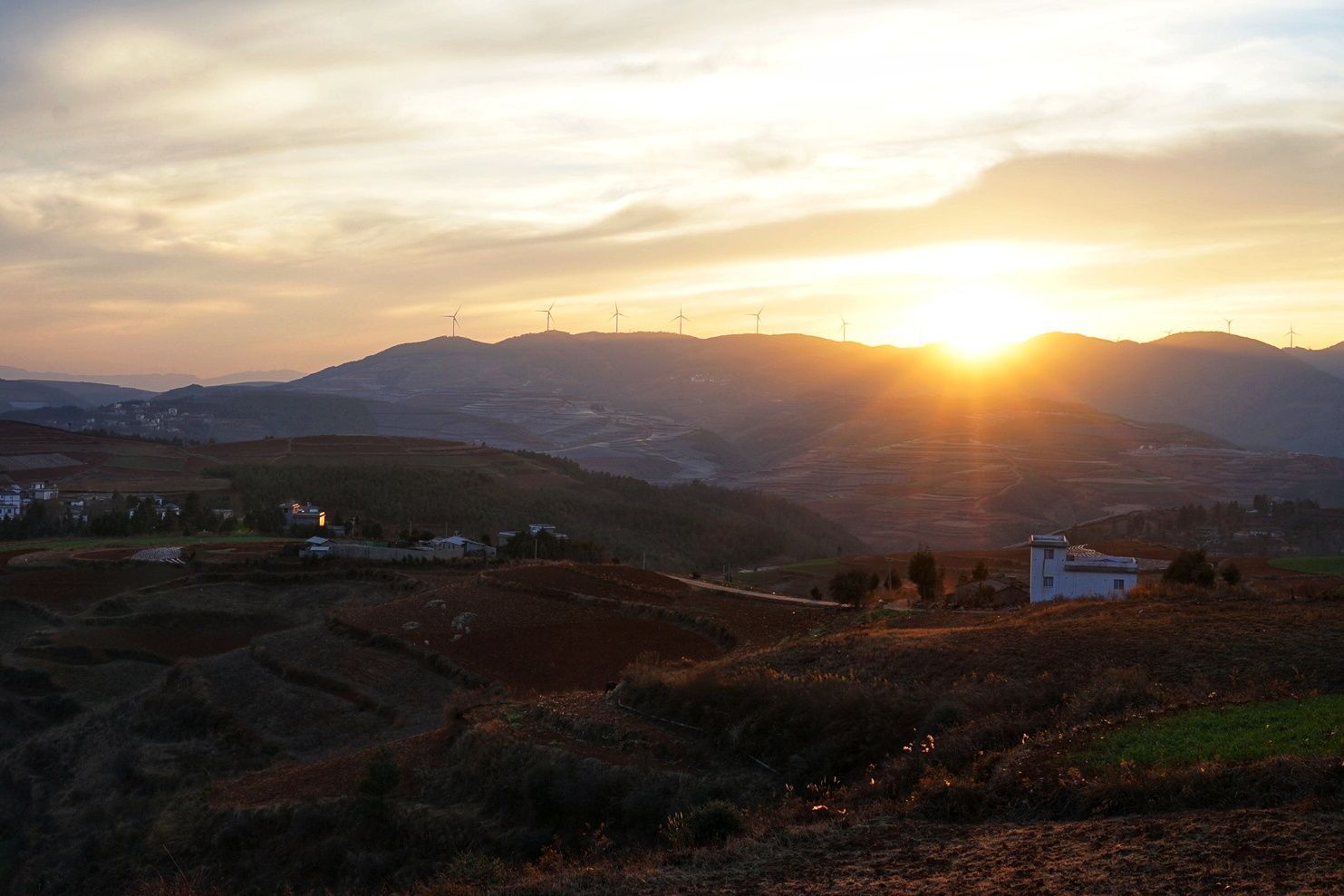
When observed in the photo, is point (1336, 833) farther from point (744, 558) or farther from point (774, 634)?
point (744, 558)

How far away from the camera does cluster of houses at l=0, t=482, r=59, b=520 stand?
257ft

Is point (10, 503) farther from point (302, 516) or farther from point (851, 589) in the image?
point (851, 589)

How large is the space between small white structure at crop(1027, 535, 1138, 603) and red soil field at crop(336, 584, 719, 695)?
1248 cm

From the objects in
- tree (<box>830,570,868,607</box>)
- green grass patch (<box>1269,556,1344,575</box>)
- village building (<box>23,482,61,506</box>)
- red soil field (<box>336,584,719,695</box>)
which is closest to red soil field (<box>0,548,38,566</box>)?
village building (<box>23,482,61,506</box>)

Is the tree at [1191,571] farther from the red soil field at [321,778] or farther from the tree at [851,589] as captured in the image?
the red soil field at [321,778]

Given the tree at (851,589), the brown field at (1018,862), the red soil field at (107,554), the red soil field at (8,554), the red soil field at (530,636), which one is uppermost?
the brown field at (1018,862)

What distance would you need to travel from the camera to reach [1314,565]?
43406 millimetres

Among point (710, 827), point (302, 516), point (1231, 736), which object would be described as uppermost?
point (1231, 736)

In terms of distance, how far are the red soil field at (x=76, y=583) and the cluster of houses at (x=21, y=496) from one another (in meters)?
27.0

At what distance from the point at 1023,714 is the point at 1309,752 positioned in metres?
4.38

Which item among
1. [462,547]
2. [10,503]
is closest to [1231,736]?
[462,547]

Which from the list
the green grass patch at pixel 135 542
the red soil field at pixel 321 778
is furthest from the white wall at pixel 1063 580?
the green grass patch at pixel 135 542

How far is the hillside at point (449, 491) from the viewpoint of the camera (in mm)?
87625

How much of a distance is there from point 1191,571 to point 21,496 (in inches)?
3214
